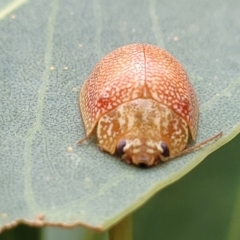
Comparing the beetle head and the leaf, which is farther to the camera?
the beetle head

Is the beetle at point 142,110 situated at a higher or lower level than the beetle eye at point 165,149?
higher

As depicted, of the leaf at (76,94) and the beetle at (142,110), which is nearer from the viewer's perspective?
the leaf at (76,94)

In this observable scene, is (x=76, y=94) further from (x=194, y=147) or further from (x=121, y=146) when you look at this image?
(x=194, y=147)

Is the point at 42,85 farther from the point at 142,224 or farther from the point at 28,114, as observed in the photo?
the point at 142,224

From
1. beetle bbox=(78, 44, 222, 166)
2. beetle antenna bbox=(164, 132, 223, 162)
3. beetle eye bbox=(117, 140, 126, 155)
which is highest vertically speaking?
beetle bbox=(78, 44, 222, 166)

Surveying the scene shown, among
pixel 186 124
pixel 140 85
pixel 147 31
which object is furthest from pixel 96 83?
pixel 147 31

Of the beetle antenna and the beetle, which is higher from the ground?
the beetle
